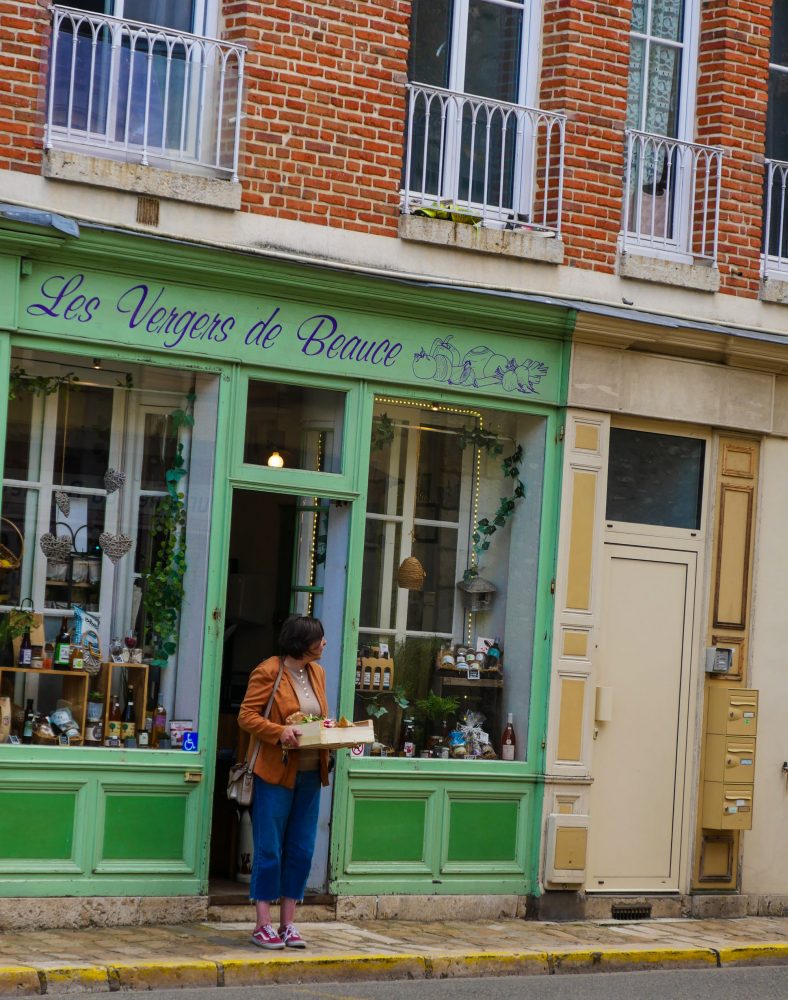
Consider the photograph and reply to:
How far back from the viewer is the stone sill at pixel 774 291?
1346 cm

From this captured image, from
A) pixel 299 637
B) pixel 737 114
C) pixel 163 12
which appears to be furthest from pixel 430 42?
pixel 299 637

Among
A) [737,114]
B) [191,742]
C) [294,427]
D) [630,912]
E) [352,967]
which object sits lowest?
[630,912]

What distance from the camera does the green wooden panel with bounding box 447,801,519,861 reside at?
1200cm

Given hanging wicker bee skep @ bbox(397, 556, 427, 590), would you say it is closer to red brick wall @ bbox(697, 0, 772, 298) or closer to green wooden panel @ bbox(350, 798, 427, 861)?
green wooden panel @ bbox(350, 798, 427, 861)

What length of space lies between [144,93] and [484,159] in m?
2.61

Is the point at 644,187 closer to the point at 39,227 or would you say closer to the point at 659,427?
the point at 659,427

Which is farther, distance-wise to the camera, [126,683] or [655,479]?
[655,479]

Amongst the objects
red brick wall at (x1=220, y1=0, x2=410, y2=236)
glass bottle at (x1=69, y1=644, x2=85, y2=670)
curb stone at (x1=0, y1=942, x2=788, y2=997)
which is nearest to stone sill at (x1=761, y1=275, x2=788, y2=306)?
red brick wall at (x1=220, y1=0, x2=410, y2=236)

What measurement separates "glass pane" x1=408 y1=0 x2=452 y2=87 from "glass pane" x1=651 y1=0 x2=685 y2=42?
1.81m

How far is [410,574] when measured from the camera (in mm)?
12258

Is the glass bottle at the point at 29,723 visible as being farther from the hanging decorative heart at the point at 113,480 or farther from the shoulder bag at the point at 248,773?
the hanging decorative heart at the point at 113,480

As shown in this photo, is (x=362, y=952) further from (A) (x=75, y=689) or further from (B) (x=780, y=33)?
(B) (x=780, y=33)

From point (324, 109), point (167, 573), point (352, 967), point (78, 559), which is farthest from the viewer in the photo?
point (324, 109)

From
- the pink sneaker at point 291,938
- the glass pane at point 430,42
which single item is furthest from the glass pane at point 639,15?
the pink sneaker at point 291,938
